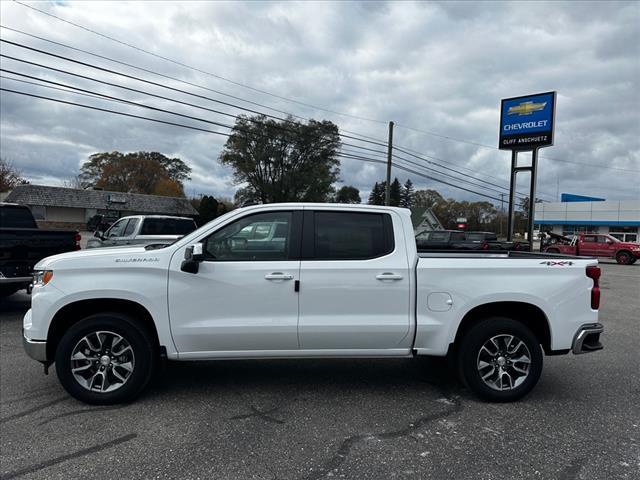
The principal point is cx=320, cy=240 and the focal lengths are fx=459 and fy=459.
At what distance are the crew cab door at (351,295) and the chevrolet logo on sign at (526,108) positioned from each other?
2209 cm

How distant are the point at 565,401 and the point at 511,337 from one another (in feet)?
2.90

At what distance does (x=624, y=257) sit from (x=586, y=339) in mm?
26798

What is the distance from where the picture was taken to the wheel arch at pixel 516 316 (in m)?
4.39

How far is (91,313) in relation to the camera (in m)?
4.29

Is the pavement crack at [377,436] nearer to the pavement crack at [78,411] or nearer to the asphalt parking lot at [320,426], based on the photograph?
the asphalt parking lot at [320,426]

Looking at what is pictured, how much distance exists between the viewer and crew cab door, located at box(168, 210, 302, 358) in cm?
410

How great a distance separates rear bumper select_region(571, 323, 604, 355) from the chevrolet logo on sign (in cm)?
2136

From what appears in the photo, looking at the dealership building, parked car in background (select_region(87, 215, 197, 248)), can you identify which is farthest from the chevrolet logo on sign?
the dealership building

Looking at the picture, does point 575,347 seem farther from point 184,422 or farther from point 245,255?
point 184,422

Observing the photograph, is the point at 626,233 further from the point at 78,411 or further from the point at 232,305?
the point at 78,411

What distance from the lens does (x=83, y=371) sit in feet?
13.5

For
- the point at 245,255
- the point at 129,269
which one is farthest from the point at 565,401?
the point at 129,269

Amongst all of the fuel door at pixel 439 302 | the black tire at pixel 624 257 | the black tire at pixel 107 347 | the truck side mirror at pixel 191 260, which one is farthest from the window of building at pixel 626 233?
the black tire at pixel 107 347

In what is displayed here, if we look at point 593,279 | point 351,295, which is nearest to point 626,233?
point 593,279
